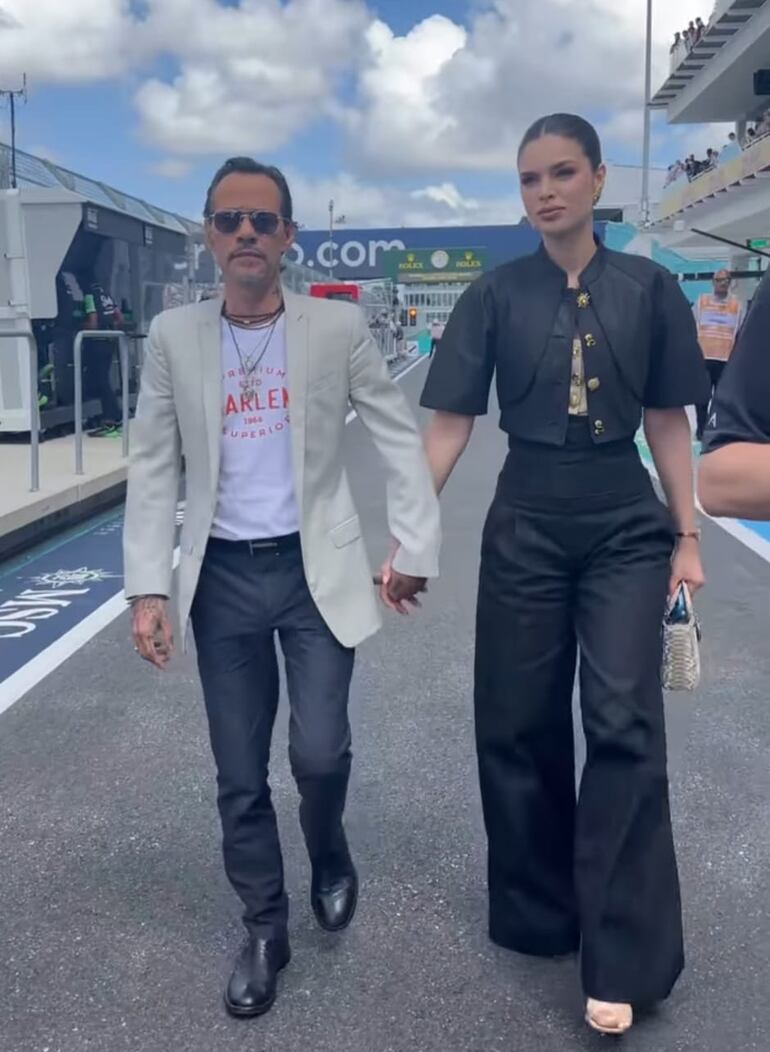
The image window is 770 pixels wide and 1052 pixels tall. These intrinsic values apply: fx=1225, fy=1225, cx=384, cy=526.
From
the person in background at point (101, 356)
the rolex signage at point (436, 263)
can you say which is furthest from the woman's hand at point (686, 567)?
the rolex signage at point (436, 263)

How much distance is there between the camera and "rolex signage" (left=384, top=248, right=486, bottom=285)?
233 ft

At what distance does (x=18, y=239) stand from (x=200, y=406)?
1129cm

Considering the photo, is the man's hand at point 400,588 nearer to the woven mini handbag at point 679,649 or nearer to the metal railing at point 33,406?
the woven mini handbag at point 679,649

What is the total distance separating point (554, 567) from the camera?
2.99 metres

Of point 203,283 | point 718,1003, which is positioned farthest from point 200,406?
point 203,283

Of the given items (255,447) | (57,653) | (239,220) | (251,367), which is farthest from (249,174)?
(57,653)

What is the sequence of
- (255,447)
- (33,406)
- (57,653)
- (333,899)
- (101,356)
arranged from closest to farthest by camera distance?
(255,447), (333,899), (57,653), (33,406), (101,356)

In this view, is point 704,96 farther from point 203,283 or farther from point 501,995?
point 501,995

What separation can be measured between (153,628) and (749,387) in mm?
1682

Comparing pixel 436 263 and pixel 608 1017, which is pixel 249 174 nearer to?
pixel 608 1017

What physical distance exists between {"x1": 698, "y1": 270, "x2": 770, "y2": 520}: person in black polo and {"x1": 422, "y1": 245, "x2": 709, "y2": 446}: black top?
1015 mm

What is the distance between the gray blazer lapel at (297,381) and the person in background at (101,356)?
12.1m

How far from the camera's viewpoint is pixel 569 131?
2.94 meters

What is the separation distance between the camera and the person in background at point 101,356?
14748 millimetres
